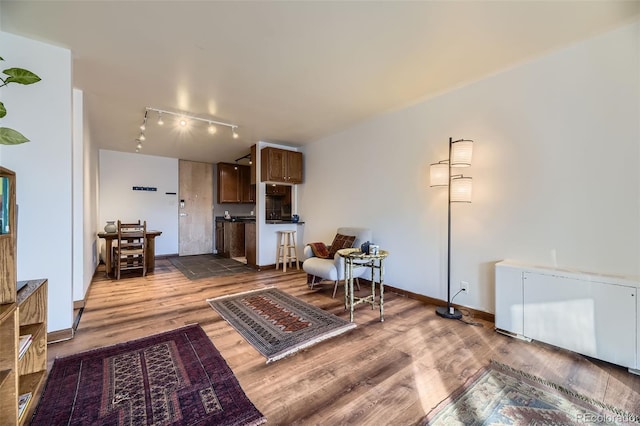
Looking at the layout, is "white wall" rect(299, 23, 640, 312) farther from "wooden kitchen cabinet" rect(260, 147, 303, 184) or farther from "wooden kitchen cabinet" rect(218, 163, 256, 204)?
"wooden kitchen cabinet" rect(218, 163, 256, 204)

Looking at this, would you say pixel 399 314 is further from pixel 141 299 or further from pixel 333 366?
pixel 141 299

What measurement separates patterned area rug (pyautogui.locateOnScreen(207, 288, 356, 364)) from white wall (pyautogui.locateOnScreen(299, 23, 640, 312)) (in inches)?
56.3

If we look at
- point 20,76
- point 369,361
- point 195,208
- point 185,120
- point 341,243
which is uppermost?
point 185,120

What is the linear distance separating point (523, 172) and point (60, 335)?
4458mm

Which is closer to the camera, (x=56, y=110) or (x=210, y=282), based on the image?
(x=56, y=110)

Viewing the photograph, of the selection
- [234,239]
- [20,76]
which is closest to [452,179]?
[20,76]

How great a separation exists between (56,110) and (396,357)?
11.5 ft

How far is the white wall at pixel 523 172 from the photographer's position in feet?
6.66

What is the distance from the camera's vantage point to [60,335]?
2.28 meters

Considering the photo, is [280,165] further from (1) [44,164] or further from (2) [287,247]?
(1) [44,164]

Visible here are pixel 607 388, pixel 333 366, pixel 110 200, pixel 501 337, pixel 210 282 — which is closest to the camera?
pixel 607 388

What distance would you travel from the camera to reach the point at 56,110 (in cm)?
226

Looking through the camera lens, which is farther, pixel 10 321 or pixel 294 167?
pixel 294 167

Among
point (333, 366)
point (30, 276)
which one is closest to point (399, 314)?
point (333, 366)
